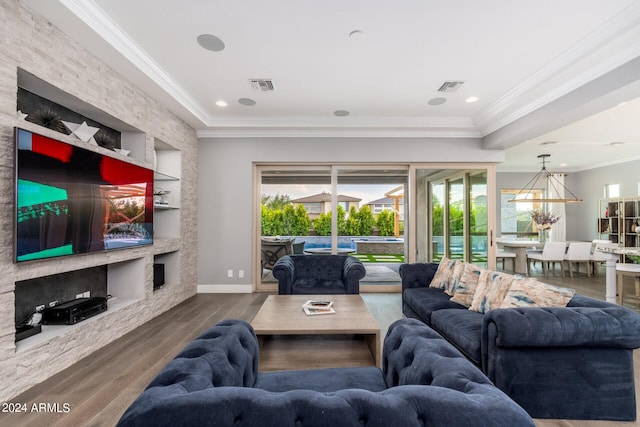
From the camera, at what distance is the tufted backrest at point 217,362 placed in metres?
0.99

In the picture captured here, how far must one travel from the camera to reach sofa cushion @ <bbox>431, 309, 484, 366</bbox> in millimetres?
2064

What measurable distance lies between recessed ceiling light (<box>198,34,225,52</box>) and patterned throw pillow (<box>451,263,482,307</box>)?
3.30 m

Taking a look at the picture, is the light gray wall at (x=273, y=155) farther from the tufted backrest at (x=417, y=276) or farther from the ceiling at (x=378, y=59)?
the tufted backrest at (x=417, y=276)

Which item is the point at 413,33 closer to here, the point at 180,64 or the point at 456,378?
the point at 180,64

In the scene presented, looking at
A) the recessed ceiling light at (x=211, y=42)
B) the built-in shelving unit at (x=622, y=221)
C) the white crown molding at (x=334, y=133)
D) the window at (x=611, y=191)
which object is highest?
the recessed ceiling light at (x=211, y=42)

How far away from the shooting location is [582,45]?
2672 mm

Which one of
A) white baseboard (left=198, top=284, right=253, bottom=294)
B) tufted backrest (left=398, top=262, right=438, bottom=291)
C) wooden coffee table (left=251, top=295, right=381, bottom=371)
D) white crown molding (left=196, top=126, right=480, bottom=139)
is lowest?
white baseboard (left=198, top=284, right=253, bottom=294)

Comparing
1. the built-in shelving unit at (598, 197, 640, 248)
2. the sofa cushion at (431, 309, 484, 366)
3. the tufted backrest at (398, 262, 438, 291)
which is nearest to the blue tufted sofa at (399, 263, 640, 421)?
the sofa cushion at (431, 309, 484, 366)

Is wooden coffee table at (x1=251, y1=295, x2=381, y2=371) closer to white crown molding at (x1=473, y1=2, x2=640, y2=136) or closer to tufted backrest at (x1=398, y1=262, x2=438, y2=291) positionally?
tufted backrest at (x1=398, y1=262, x2=438, y2=291)

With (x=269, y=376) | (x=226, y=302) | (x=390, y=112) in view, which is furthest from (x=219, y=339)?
(x=390, y=112)

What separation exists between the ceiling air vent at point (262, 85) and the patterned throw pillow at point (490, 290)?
10.3 ft

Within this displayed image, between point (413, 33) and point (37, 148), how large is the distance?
10.3 feet

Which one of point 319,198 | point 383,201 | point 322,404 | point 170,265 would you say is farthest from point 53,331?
point 383,201

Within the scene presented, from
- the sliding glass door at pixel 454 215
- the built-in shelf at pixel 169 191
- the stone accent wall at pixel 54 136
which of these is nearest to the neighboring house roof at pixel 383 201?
the sliding glass door at pixel 454 215
